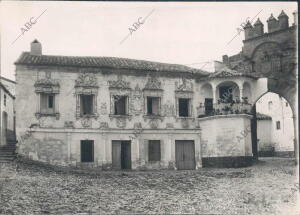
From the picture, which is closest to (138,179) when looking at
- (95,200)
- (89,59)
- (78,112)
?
(95,200)

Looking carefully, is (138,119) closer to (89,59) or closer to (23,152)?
(89,59)

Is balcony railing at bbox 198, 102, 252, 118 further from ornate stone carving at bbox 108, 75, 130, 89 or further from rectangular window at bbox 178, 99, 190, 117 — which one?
ornate stone carving at bbox 108, 75, 130, 89

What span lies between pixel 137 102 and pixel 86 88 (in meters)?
3.28

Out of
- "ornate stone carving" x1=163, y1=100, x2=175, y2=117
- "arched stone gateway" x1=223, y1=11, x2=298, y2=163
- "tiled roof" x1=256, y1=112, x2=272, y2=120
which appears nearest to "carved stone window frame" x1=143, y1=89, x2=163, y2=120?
"ornate stone carving" x1=163, y1=100, x2=175, y2=117

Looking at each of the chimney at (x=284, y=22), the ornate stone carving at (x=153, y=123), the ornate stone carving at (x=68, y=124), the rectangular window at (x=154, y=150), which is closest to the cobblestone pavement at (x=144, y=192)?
the ornate stone carving at (x=68, y=124)

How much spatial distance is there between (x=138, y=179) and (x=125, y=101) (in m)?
6.85

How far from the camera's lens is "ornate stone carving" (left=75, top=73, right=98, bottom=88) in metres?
26.5

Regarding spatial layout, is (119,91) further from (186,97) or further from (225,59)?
(225,59)

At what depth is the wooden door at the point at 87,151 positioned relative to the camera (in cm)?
2627

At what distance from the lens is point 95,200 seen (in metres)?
17.7

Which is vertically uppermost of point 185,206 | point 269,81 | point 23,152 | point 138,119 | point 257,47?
point 257,47

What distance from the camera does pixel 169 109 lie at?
28.3 meters

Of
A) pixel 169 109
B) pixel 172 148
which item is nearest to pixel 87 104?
pixel 169 109

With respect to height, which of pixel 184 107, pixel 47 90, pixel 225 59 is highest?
pixel 225 59
